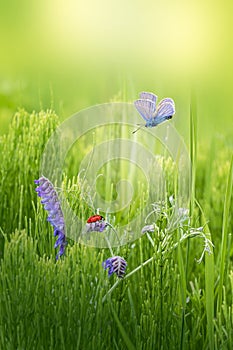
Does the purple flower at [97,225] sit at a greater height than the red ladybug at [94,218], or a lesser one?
lesser

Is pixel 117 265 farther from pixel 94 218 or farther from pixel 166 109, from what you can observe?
pixel 166 109

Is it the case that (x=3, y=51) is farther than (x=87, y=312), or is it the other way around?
(x=3, y=51)

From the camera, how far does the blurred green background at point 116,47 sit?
143 centimetres

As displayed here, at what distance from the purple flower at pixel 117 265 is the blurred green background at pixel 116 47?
1.07 ft

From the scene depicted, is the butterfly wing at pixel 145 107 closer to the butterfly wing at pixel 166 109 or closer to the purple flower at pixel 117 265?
the butterfly wing at pixel 166 109

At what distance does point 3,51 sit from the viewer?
1.63 meters

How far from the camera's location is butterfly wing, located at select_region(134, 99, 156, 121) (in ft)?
4.18

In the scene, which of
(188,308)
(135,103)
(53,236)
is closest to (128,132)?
(135,103)

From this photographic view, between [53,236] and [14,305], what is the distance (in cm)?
14

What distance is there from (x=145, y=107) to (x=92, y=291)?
0.33 metres

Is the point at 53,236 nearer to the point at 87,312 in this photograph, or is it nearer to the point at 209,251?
the point at 87,312

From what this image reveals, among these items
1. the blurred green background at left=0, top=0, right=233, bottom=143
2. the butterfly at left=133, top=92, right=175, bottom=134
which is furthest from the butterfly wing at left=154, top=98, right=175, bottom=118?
the blurred green background at left=0, top=0, right=233, bottom=143

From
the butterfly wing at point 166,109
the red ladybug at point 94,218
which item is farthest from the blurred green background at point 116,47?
the red ladybug at point 94,218

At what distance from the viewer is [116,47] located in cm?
153
